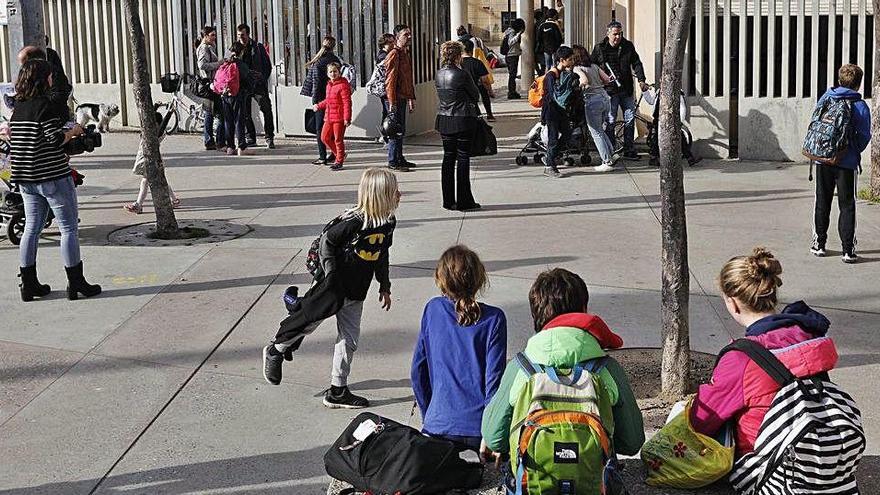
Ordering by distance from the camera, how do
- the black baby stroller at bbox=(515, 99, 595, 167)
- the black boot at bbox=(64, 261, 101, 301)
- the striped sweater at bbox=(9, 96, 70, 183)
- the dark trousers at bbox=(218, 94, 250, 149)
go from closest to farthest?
the striped sweater at bbox=(9, 96, 70, 183), the black boot at bbox=(64, 261, 101, 301), the black baby stroller at bbox=(515, 99, 595, 167), the dark trousers at bbox=(218, 94, 250, 149)

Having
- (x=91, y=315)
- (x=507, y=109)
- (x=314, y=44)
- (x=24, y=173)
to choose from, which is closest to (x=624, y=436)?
(x=91, y=315)

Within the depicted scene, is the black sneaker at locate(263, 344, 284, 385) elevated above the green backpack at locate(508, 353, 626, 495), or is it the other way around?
the green backpack at locate(508, 353, 626, 495)

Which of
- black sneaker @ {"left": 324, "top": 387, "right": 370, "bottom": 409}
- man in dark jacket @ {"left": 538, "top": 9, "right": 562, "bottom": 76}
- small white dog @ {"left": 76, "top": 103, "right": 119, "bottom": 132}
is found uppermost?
man in dark jacket @ {"left": 538, "top": 9, "right": 562, "bottom": 76}

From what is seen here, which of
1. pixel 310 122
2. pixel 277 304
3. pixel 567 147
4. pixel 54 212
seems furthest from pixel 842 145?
pixel 310 122

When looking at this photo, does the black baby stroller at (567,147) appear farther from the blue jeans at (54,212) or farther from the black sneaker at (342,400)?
the black sneaker at (342,400)

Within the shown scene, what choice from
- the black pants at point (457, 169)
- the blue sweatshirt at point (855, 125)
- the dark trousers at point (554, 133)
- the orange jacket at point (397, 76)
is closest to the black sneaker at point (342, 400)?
the blue sweatshirt at point (855, 125)

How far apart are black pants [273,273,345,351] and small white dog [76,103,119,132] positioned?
37.5 ft

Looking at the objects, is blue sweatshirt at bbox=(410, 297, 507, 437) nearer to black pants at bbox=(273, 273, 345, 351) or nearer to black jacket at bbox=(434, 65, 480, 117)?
black pants at bbox=(273, 273, 345, 351)

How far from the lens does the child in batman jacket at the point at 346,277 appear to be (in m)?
6.76

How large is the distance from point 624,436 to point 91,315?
5085mm

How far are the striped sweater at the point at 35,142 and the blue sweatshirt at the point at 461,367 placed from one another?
15.1 feet

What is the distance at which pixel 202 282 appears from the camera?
31.6 ft

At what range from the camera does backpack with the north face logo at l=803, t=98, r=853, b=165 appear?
9945mm

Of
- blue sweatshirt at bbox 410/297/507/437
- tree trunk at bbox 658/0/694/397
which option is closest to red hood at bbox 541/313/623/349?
blue sweatshirt at bbox 410/297/507/437
